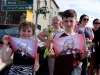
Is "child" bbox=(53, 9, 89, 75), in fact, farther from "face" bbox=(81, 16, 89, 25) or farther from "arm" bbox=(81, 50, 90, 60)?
"face" bbox=(81, 16, 89, 25)

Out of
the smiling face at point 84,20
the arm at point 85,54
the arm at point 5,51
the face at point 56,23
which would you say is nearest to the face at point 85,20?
the smiling face at point 84,20

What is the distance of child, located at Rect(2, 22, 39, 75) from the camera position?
3664mm

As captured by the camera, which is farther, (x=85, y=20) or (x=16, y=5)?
(x=16, y=5)

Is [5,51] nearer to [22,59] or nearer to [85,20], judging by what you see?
[22,59]

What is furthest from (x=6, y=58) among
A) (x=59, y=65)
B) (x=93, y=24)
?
(x=93, y=24)

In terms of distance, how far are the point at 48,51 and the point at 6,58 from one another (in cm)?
74

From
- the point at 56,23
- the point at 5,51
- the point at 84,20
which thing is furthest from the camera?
the point at 84,20

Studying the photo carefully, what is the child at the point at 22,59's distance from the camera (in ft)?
12.0

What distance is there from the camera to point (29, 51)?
3787 millimetres

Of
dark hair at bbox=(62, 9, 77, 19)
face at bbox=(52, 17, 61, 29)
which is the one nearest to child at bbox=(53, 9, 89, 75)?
dark hair at bbox=(62, 9, 77, 19)

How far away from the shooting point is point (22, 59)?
372 cm

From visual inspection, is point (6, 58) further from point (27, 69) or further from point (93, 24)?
point (93, 24)

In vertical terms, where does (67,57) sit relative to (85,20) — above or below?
below

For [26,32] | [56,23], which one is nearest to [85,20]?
[56,23]
